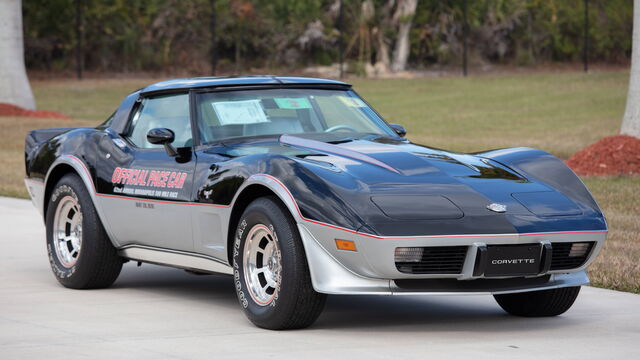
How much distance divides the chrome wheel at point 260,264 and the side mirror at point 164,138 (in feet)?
3.70

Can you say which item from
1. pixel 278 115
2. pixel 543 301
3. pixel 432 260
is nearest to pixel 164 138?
pixel 278 115

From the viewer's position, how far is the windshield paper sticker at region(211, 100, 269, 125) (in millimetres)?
7871

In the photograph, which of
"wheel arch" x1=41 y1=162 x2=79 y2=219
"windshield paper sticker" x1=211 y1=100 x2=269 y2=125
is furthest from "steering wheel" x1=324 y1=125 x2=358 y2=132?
"wheel arch" x1=41 y1=162 x2=79 y2=219

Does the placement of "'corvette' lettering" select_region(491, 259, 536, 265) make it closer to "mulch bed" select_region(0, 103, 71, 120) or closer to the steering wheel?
the steering wheel

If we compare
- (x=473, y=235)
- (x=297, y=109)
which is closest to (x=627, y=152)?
(x=297, y=109)

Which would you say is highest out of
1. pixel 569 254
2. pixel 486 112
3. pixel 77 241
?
pixel 569 254

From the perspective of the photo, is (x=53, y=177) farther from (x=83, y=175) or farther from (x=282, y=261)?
(x=282, y=261)

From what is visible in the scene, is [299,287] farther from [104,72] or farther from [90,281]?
[104,72]

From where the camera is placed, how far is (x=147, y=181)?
26.0 feet

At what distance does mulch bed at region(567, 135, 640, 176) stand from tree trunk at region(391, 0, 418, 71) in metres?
25.0

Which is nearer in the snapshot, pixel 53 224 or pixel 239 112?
pixel 239 112

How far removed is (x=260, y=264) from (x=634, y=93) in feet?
39.2

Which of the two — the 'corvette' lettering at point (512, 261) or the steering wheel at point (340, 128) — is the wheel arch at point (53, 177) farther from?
the 'corvette' lettering at point (512, 261)

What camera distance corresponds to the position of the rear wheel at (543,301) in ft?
24.1
